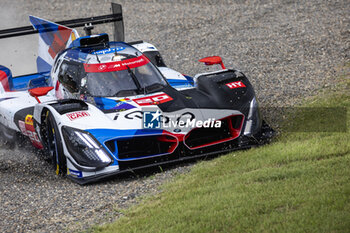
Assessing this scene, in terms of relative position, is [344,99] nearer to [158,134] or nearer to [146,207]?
[158,134]

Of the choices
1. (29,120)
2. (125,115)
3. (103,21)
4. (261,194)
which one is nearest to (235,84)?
(125,115)

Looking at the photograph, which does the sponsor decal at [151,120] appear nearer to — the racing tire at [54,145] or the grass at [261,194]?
the grass at [261,194]

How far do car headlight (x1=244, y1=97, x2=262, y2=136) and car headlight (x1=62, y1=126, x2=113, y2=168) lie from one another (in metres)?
1.74

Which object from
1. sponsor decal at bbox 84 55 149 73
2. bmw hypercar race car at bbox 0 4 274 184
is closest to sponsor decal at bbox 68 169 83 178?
bmw hypercar race car at bbox 0 4 274 184

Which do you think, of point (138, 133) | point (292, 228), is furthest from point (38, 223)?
point (292, 228)

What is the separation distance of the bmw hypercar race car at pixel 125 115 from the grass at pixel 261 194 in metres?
0.40

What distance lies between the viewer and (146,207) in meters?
5.45

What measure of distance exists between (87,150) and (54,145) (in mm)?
898

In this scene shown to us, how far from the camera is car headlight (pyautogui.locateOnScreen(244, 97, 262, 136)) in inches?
273

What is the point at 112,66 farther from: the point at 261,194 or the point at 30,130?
the point at 261,194

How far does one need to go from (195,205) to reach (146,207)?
55cm

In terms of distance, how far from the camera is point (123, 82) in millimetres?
7586

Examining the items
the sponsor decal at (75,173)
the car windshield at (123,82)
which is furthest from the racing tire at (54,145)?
the car windshield at (123,82)

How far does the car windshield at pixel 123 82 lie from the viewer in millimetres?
7492
